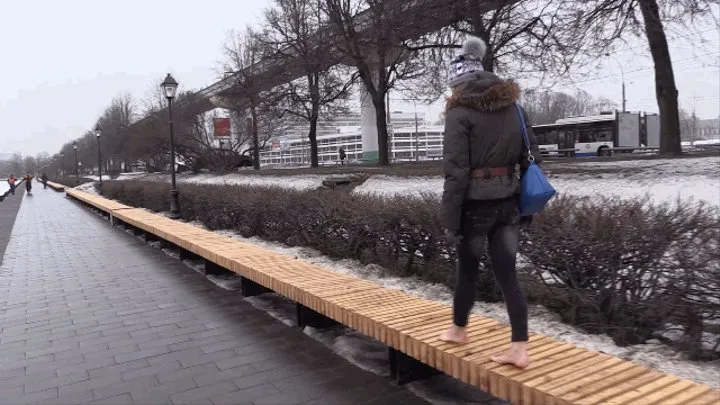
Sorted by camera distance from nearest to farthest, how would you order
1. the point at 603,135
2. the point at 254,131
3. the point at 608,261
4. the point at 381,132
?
the point at 608,261
the point at 381,132
the point at 603,135
the point at 254,131

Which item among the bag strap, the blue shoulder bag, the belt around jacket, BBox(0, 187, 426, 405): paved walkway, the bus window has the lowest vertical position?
BBox(0, 187, 426, 405): paved walkway

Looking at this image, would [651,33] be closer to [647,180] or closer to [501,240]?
[647,180]

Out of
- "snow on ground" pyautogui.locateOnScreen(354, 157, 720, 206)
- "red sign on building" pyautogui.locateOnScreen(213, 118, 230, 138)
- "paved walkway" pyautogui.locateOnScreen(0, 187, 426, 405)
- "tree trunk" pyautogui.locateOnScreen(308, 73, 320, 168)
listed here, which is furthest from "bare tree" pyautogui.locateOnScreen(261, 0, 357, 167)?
"paved walkway" pyautogui.locateOnScreen(0, 187, 426, 405)

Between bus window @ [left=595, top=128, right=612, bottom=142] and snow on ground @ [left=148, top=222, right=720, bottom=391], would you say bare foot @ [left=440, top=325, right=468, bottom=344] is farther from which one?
bus window @ [left=595, top=128, right=612, bottom=142]

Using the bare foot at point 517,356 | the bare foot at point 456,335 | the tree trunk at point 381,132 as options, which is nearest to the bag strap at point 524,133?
the bare foot at point 517,356

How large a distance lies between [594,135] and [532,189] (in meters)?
35.0

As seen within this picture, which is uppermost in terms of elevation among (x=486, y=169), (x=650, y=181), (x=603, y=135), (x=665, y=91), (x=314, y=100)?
(x=314, y=100)

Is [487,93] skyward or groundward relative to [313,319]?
skyward

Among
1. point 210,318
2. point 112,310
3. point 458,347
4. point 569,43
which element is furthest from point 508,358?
point 569,43

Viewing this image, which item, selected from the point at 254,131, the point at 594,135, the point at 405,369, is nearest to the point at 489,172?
the point at 405,369

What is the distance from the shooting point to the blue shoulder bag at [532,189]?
9.41 feet

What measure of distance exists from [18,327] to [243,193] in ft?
21.0

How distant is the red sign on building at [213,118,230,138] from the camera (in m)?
38.4

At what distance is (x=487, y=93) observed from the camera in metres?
2.88
